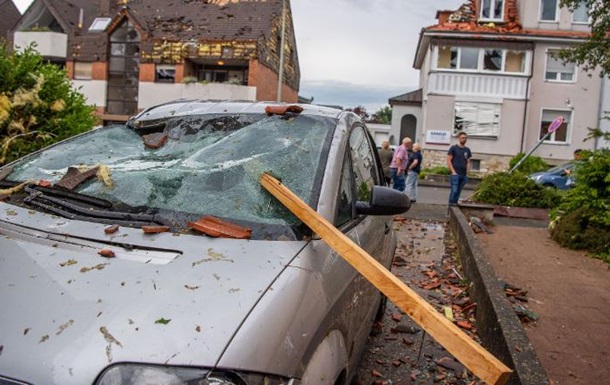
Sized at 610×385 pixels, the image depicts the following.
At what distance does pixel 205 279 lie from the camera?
1914 mm

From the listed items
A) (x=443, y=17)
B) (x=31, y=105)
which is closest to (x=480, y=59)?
(x=443, y=17)

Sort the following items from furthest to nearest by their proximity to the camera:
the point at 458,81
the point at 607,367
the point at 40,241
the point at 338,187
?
the point at 458,81 < the point at 607,367 < the point at 338,187 < the point at 40,241

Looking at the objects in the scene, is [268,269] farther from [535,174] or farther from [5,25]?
[5,25]

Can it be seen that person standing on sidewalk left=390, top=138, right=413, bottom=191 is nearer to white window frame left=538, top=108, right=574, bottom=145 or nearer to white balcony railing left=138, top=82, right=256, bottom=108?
white window frame left=538, top=108, right=574, bottom=145

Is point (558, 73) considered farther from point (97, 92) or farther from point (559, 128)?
point (97, 92)

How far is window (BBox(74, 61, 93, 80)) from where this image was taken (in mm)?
35250

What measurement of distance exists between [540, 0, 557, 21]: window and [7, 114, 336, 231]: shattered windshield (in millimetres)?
29189

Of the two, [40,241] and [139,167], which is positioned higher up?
[139,167]

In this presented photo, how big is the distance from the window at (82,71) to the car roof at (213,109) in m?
34.9

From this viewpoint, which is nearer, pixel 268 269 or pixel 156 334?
pixel 156 334

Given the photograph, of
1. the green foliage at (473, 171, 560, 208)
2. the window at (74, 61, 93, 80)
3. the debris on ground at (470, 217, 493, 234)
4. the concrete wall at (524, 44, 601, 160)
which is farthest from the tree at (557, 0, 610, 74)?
the window at (74, 61, 93, 80)

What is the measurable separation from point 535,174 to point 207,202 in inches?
793

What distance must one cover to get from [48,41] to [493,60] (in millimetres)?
27927

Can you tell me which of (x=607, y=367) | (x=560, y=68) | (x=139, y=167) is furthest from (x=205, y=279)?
(x=560, y=68)
